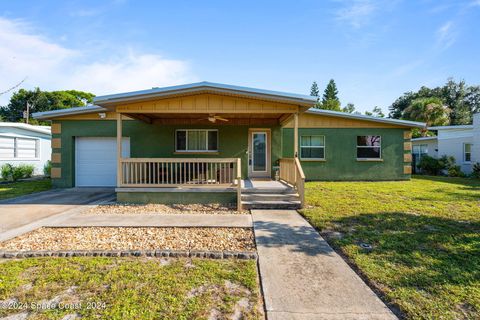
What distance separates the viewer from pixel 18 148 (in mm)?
14906

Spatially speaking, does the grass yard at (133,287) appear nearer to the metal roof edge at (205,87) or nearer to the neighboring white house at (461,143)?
the metal roof edge at (205,87)

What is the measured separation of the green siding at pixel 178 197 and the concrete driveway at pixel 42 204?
148 centimetres

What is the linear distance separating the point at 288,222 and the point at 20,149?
16.9m

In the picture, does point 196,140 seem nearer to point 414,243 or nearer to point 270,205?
point 270,205

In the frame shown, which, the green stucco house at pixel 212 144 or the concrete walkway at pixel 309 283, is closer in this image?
the concrete walkway at pixel 309 283

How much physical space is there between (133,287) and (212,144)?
8.75m

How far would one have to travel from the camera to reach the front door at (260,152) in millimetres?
11539

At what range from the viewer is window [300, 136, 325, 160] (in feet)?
42.2

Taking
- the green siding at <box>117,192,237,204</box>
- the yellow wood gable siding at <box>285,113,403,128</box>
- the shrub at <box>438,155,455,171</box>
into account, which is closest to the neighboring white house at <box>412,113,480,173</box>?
the shrub at <box>438,155,455,171</box>

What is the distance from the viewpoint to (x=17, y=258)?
3.88 meters

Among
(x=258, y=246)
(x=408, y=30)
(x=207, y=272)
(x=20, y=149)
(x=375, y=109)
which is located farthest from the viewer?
(x=375, y=109)

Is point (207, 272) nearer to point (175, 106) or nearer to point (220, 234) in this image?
point (220, 234)

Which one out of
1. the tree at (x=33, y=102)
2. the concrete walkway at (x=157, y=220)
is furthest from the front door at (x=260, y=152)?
the tree at (x=33, y=102)

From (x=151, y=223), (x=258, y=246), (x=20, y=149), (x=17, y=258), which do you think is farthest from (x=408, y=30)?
(x=20, y=149)
